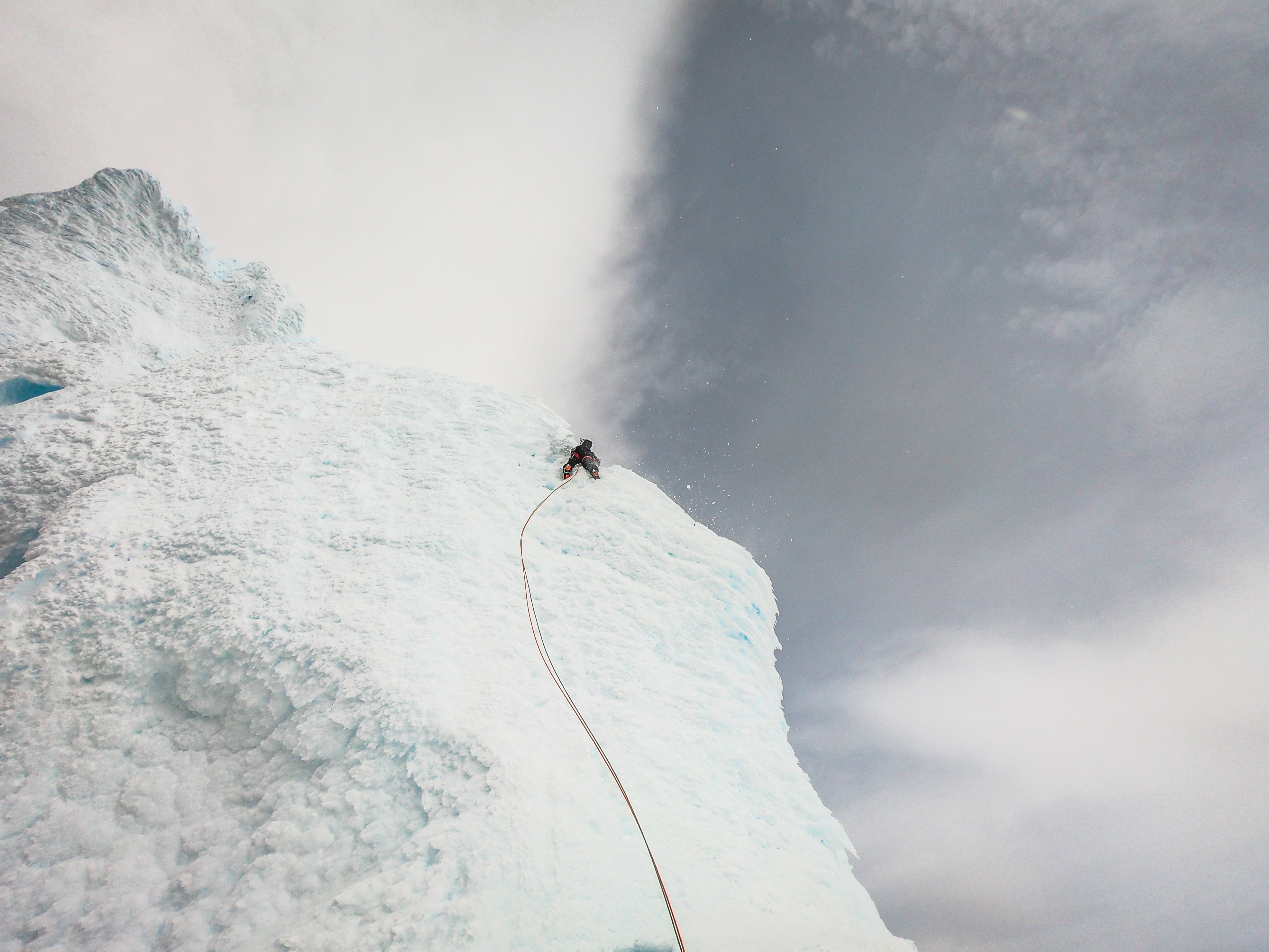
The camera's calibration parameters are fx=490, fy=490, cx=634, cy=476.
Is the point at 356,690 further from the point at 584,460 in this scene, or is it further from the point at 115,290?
the point at 115,290

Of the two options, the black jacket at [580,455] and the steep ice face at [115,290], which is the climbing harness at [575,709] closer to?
the black jacket at [580,455]

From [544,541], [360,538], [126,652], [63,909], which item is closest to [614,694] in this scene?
[544,541]

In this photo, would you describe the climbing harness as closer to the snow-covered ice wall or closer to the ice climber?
the snow-covered ice wall

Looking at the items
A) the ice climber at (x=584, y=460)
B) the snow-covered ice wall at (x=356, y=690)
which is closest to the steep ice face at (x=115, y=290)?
the snow-covered ice wall at (x=356, y=690)

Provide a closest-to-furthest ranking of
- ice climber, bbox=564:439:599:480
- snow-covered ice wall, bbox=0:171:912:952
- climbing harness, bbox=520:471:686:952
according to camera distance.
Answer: snow-covered ice wall, bbox=0:171:912:952, climbing harness, bbox=520:471:686:952, ice climber, bbox=564:439:599:480

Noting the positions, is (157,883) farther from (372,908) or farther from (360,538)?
(360,538)

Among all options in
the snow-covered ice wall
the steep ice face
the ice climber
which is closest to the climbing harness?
the snow-covered ice wall
